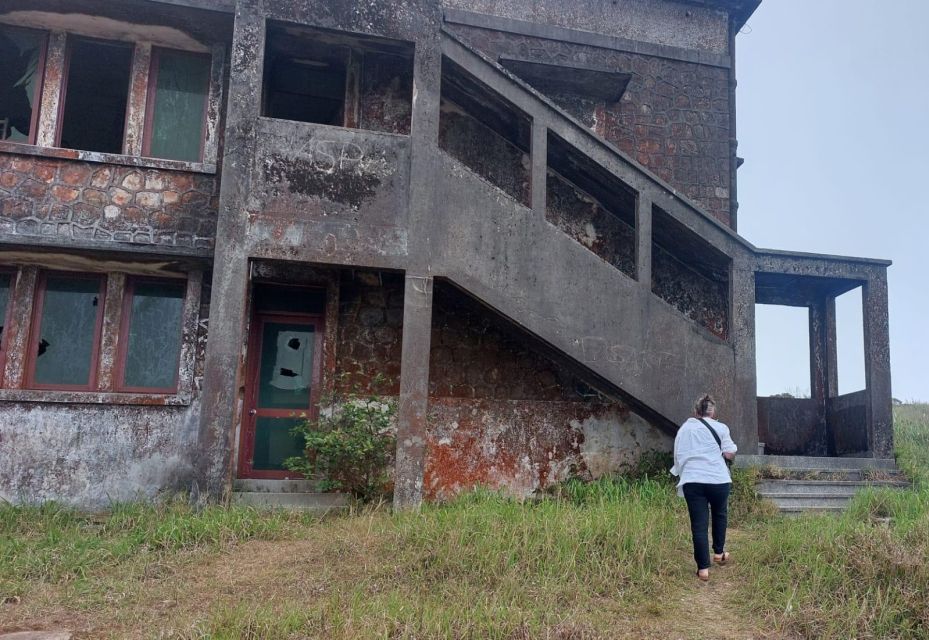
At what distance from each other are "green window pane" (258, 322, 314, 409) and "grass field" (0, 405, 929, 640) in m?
2.03

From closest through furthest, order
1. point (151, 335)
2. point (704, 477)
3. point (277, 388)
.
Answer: point (704, 477) → point (151, 335) → point (277, 388)

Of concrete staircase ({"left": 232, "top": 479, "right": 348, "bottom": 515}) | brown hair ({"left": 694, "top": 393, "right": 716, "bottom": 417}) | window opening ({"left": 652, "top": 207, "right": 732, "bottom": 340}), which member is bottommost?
concrete staircase ({"left": 232, "top": 479, "right": 348, "bottom": 515})

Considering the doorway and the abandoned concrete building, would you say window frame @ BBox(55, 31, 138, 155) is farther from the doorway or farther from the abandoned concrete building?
the doorway

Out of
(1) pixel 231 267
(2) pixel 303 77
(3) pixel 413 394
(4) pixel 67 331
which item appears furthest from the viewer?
(2) pixel 303 77

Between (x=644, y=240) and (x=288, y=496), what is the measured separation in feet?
15.3

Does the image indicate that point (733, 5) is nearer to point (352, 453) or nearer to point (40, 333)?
point (352, 453)

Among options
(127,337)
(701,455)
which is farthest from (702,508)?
(127,337)

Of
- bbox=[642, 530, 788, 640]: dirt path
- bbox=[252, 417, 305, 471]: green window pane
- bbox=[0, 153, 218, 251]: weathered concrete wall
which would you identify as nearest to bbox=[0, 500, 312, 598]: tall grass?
bbox=[252, 417, 305, 471]: green window pane

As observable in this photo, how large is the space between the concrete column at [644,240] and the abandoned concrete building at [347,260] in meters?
0.04

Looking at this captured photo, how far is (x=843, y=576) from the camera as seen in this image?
565 cm

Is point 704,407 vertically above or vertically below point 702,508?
above

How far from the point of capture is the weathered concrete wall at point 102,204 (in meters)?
8.36

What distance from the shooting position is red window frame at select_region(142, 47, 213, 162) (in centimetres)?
900

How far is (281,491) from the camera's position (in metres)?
8.45
